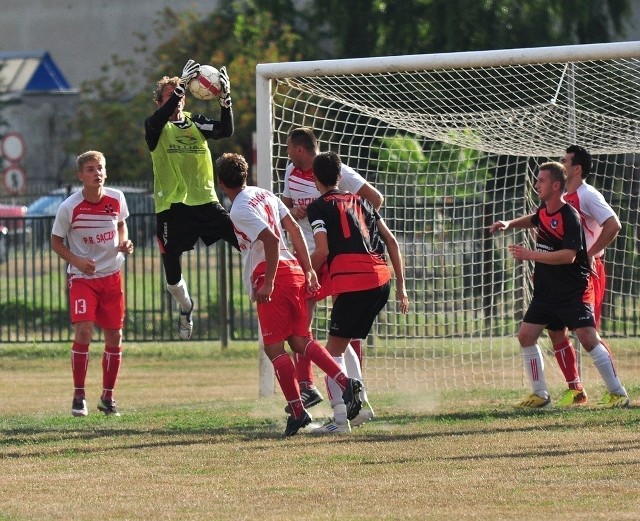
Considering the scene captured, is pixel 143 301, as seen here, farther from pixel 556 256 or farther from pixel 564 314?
pixel 556 256

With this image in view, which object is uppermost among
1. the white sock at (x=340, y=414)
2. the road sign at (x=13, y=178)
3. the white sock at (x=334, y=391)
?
the road sign at (x=13, y=178)

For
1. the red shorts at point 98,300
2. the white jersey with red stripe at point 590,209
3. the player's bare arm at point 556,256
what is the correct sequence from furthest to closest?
1. the red shorts at point 98,300
2. the white jersey with red stripe at point 590,209
3. the player's bare arm at point 556,256

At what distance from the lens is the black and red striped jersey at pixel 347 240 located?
9.30 m

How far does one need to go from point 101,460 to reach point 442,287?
7081mm

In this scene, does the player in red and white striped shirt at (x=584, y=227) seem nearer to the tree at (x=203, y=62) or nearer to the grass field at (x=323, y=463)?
the grass field at (x=323, y=463)

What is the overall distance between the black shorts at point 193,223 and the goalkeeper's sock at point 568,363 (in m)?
2.92

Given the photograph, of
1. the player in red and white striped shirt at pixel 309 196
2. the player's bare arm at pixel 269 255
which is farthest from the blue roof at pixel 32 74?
the player's bare arm at pixel 269 255

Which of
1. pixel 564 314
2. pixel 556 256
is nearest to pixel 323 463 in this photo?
pixel 556 256

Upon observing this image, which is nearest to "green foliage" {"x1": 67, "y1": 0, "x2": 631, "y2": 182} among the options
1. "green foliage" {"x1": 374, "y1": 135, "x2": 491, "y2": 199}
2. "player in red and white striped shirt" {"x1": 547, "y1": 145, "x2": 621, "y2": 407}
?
"green foliage" {"x1": 374, "y1": 135, "x2": 491, "y2": 199}

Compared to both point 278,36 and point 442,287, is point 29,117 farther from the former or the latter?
point 442,287

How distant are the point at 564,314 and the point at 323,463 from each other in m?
3.10

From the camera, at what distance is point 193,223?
10539mm

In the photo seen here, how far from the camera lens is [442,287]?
14.8m

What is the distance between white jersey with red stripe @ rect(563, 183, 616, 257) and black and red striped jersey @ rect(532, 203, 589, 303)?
37 cm
